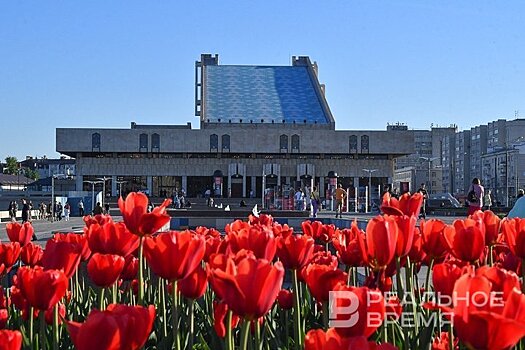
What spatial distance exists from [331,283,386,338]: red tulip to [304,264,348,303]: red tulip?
303 mm

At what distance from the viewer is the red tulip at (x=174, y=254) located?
1.79 m

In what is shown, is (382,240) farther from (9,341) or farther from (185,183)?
(185,183)

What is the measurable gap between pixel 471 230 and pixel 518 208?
12.2 feet

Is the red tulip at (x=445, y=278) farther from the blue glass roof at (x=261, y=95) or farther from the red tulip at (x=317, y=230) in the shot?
the blue glass roof at (x=261, y=95)

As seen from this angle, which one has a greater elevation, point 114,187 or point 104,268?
point 104,268

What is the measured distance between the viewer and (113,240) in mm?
2393

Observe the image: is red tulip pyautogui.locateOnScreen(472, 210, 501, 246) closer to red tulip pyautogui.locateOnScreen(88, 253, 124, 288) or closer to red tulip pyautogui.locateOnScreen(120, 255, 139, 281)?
red tulip pyautogui.locateOnScreen(88, 253, 124, 288)

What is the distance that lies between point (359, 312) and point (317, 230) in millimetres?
1803

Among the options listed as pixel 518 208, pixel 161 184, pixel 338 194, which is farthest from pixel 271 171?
pixel 518 208

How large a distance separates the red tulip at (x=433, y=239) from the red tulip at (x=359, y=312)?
763 millimetres

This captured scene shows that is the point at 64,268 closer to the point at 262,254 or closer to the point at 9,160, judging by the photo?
the point at 262,254

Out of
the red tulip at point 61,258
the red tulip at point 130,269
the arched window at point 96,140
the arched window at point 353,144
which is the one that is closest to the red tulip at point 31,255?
the red tulip at point 130,269

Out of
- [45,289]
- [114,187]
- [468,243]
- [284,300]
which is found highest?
[468,243]

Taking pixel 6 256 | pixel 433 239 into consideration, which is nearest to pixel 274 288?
pixel 433 239
